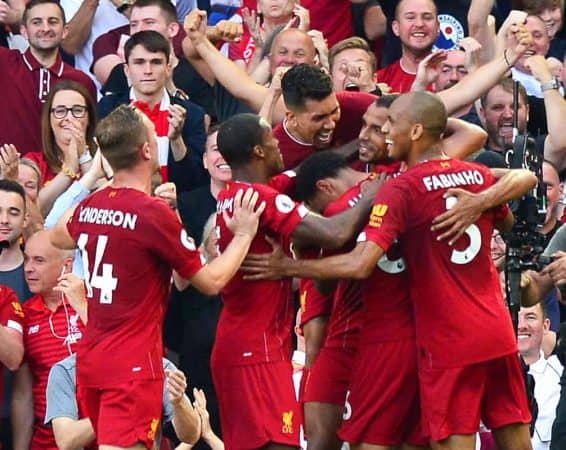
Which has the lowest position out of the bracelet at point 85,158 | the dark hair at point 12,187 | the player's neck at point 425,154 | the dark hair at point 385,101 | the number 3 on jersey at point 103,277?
the number 3 on jersey at point 103,277

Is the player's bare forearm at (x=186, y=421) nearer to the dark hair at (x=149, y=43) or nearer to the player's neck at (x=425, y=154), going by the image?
the player's neck at (x=425, y=154)

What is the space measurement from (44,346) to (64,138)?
2.25 metres

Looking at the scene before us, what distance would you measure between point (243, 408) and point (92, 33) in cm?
639

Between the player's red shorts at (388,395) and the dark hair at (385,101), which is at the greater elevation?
the dark hair at (385,101)

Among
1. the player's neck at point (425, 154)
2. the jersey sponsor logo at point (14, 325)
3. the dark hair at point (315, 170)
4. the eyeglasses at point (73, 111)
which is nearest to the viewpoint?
the player's neck at point (425, 154)

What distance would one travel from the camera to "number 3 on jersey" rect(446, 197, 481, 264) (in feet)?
36.0

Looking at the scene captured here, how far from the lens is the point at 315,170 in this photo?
11.8 meters

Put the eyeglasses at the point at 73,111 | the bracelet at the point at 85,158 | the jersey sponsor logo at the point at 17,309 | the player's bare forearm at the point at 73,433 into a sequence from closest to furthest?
the player's bare forearm at the point at 73,433
the jersey sponsor logo at the point at 17,309
the bracelet at the point at 85,158
the eyeglasses at the point at 73,111

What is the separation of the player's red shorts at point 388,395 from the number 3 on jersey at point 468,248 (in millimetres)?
623

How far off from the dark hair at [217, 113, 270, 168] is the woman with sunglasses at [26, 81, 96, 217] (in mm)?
3542

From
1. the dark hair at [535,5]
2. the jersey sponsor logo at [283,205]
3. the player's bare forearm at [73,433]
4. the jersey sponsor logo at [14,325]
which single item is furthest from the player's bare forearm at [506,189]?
the dark hair at [535,5]

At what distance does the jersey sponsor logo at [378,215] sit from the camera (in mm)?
10844

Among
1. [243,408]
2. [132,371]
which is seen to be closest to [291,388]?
[243,408]

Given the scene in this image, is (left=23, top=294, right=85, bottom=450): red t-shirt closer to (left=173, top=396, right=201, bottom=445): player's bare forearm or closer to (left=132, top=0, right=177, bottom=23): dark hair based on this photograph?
(left=173, top=396, right=201, bottom=445): player's bare forearm
